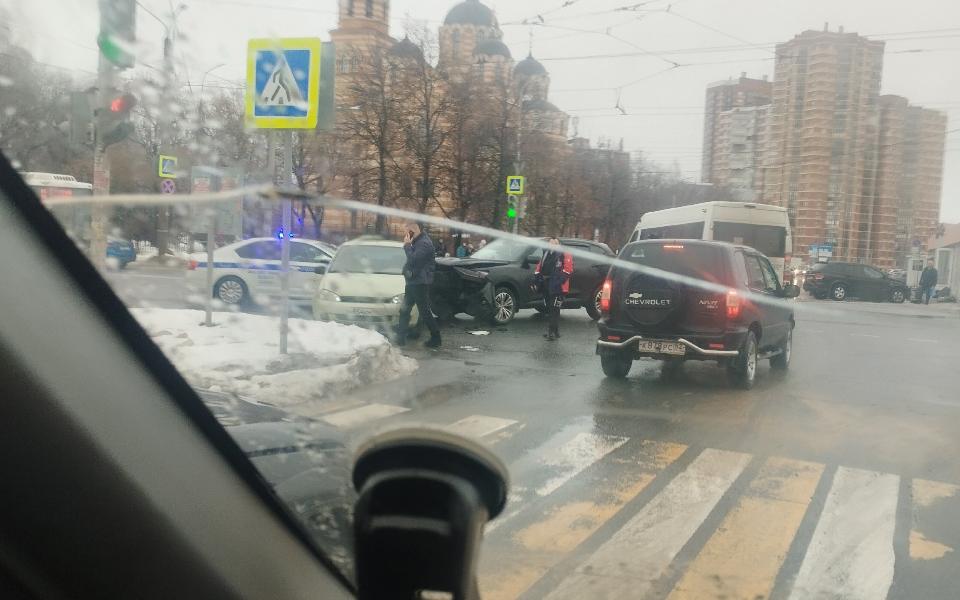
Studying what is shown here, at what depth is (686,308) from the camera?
28.3 feet

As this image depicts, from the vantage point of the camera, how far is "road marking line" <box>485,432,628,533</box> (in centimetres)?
467

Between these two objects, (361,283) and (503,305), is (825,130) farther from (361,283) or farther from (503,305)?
(503,305)

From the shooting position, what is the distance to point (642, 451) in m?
5.85

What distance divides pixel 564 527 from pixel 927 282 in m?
30.3

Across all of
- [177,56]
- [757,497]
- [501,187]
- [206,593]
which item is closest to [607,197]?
[501,187]

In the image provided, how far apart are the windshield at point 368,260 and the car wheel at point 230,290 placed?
615 mm

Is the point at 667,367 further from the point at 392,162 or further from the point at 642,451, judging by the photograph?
the point at 392,162

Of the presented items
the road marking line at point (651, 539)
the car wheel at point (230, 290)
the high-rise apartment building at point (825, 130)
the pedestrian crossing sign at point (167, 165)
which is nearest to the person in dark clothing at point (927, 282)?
the high-rise apartment building at point (825, 130)

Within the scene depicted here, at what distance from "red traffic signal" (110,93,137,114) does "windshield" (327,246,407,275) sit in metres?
1.09

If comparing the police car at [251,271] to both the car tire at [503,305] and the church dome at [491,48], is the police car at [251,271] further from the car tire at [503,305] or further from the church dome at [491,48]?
the car tire at [503,305]

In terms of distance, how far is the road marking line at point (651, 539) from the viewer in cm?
328

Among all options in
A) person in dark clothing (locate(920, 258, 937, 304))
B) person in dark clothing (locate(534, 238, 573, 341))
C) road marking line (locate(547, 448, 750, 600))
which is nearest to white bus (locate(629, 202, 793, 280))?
person in dark clothing (locate(534, 238, 573, 341))

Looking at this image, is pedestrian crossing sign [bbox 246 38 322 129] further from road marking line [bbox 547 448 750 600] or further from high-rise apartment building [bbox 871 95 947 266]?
high-rise apartment building [bbox 871 95 947 266]

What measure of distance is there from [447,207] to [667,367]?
23.3 feet
